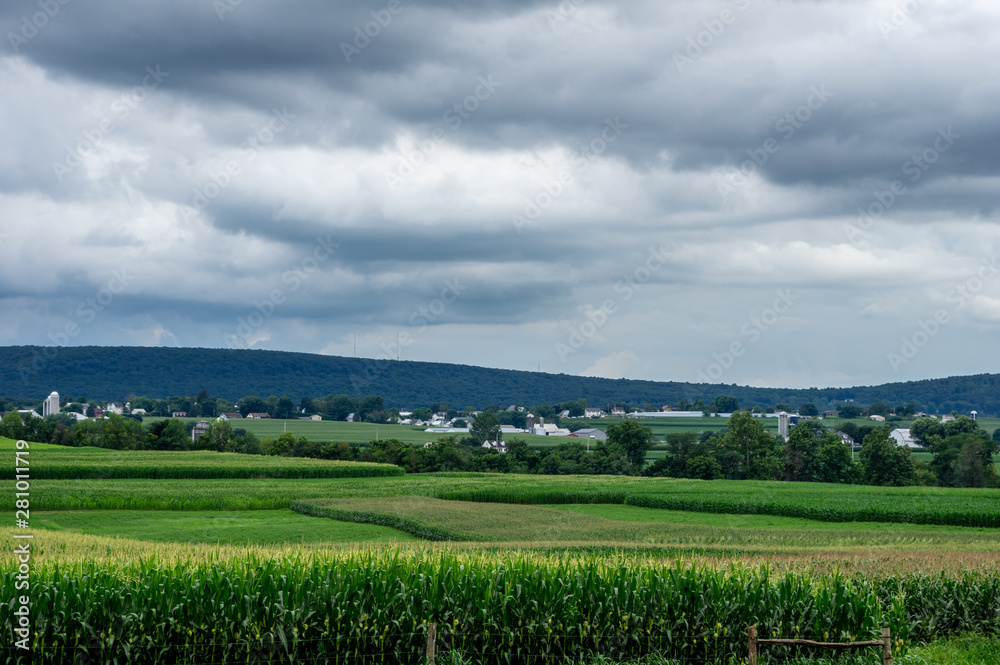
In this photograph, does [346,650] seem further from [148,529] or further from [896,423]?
[896,423]

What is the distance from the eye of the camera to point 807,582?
51.7 ft

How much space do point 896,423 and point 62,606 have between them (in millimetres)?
→ 190711

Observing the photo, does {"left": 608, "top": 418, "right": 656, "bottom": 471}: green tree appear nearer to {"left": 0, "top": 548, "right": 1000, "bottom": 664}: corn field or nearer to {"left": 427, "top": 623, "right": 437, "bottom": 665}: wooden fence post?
{"left": 0, "top": 548, "right": 1000, "bottom": 664}: corn field

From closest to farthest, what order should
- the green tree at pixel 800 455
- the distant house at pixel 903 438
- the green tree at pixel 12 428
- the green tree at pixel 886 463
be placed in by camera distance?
1. the green tree at pixel 886 463
2. the green tree at pixel 800 455
3. the green tree at pixel 12 428
4. the distant house at pixel 903 438

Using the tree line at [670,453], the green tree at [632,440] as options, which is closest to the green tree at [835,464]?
the tree line at [670,453]

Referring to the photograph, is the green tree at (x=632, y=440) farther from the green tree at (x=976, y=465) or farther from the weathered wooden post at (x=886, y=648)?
the weathered wooden post at (x=886, y=648)

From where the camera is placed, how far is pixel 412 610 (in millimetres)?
14109

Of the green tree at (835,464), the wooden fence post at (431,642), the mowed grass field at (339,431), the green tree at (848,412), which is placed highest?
the wooden fence post at (431,642)

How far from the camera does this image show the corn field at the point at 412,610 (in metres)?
13.3

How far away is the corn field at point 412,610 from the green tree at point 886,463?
7640 centimetres

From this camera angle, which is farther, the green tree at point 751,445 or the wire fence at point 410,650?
the green tree at point 751,445

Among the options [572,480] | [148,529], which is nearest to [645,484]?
[572,480]

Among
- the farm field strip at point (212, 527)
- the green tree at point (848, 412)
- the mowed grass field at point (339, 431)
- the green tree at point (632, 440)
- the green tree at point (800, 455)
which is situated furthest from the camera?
the green tree at point (848, 412)

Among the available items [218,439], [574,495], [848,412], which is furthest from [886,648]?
[848,412]
